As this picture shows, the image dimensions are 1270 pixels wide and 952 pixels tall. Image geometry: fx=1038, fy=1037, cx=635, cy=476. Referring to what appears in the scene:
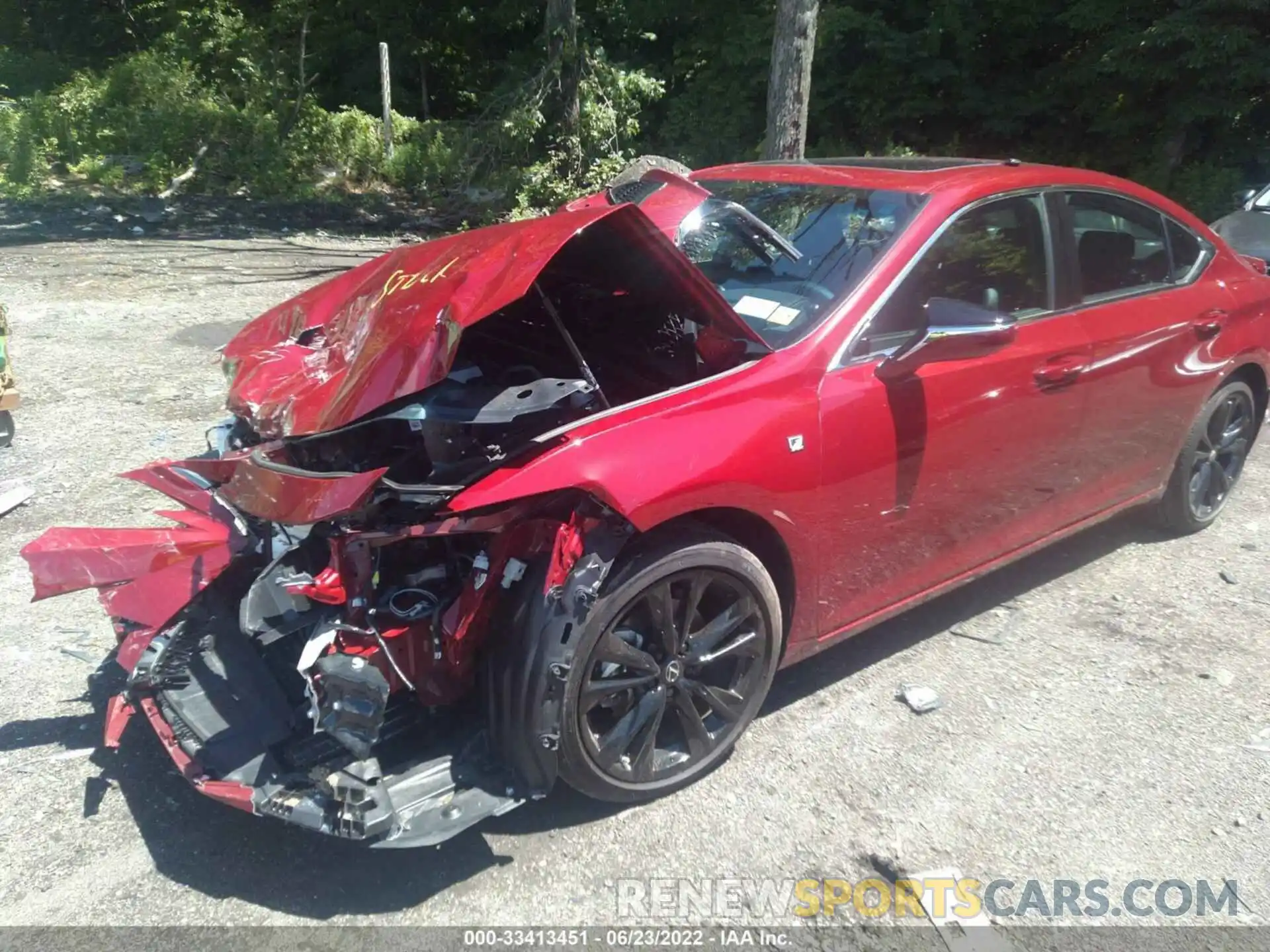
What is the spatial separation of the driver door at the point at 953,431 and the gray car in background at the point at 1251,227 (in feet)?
16.1

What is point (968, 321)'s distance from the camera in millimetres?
3336

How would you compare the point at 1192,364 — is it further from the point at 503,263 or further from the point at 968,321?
the point at 503,263

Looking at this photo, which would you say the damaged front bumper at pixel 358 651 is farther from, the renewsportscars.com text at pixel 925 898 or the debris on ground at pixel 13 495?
the debris on ground at pixel 13 495

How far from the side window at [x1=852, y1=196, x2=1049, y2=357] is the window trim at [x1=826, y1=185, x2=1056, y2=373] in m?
0.01

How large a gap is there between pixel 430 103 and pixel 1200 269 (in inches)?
908

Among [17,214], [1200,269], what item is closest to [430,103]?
[17,214]

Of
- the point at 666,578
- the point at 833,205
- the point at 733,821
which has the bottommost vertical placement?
the point at 733,821

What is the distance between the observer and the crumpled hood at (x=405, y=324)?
113 inches

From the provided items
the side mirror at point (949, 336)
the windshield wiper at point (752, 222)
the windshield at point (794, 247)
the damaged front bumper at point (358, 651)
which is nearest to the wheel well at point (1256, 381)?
the side mirror at point (949, 336)

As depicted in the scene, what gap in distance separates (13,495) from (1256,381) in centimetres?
617

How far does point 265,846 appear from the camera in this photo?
9.84 feet

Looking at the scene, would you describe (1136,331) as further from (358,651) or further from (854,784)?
(358,651)

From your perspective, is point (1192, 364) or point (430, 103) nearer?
point (1192, 364)

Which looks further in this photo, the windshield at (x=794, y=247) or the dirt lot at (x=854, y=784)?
the windshield at (x=794, y=247)
